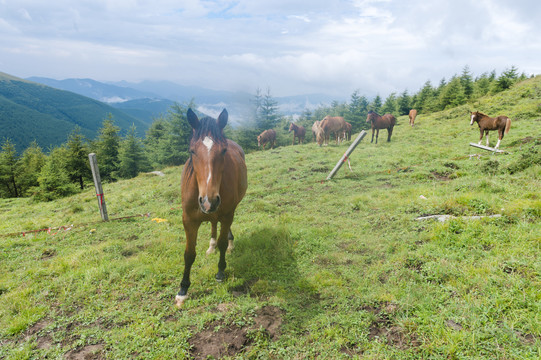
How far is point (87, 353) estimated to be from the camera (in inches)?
131

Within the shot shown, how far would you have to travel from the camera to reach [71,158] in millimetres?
27109

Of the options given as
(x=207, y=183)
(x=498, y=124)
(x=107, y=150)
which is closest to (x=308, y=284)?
(x=207, y=183)

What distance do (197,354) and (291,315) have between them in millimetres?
1454

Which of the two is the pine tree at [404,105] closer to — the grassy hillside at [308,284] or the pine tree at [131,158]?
the grassy hillside at [308,284]

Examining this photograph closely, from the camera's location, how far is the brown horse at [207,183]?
351 centimetres

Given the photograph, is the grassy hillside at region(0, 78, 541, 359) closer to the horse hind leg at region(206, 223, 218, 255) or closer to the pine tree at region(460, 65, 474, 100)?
the horse hind leg at region(206, 223, 218, 255)

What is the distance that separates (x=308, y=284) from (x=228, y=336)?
174 cm

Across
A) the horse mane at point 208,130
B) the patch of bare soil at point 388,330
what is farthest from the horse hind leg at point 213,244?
the patch of bare soil at point 388,330

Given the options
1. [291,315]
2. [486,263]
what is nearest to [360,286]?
[291,315]

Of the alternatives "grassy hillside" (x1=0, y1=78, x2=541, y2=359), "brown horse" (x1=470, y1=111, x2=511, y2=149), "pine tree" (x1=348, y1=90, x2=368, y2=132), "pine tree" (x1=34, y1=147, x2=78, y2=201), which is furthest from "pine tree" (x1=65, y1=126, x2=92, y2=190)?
"pine tree" (x1=348, y1=90, x2=368, y2=132)

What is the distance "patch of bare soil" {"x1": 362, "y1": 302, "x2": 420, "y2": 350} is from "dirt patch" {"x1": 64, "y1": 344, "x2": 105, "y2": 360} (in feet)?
12.0

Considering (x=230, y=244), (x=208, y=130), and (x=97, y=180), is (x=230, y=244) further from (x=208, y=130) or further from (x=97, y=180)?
(x=97, y=180)

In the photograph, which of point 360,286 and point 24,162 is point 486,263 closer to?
point 360,286

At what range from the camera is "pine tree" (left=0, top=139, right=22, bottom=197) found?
3012 cm
